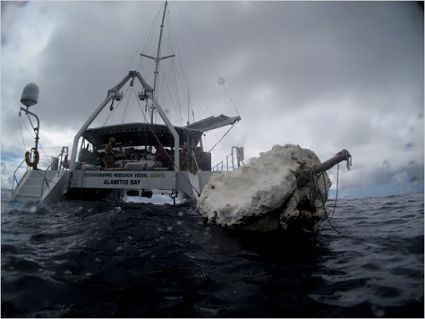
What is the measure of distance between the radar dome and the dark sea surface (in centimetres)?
537

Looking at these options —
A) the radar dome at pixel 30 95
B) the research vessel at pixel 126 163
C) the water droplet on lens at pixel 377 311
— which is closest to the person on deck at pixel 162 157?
the research vessel at pixel 126 163

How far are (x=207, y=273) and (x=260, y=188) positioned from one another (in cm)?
238

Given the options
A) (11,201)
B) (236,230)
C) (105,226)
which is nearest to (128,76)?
(11,201)

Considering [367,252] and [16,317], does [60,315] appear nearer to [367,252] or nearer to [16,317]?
[16,317]

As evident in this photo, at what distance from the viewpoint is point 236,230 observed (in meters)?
5.74

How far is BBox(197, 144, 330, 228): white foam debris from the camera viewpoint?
539cm

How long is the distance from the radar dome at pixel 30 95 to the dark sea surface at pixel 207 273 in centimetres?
537

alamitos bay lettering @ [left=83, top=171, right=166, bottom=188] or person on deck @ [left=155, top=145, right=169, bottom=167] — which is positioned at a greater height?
person on deck @ [left=155, top=145, right=169, bottom=167]

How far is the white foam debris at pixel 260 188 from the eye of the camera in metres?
5.39

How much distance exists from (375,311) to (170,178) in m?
9.13

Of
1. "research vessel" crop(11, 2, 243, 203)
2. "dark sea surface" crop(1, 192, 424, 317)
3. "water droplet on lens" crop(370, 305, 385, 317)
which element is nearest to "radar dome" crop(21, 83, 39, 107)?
"research vessel" crop(11, 2, 243, 203)

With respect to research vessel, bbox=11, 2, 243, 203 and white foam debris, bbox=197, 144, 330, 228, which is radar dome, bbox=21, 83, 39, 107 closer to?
research vessel, bbox=11, 2, 243, 203

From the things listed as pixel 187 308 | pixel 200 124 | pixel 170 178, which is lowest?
pixel 187 308

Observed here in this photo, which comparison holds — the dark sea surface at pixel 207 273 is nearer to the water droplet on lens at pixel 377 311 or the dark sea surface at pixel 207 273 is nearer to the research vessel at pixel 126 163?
the water droplet on lens at pixel 377 311
